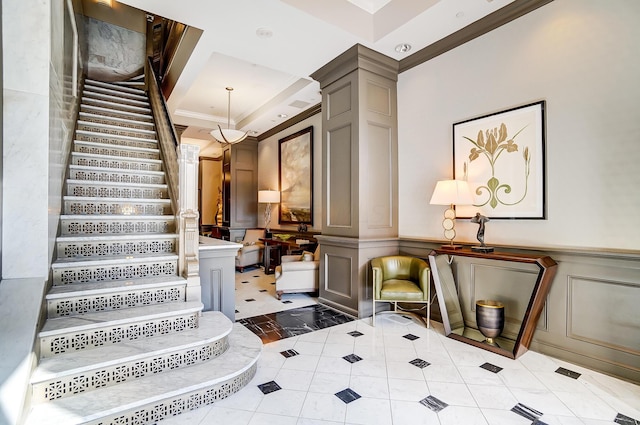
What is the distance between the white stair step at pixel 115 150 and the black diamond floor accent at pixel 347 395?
13.3ft

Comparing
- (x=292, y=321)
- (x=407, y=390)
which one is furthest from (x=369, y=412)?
(x=292, y=321)

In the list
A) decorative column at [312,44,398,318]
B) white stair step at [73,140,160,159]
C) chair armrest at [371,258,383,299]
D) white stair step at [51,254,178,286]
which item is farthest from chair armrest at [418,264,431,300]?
white stair step at [73,140,160,159]

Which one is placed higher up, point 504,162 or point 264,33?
point 264,33

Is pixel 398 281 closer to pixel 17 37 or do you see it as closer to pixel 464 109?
pixel 464 109

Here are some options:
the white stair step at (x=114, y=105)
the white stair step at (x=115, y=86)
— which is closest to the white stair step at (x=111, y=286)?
the white stair step at (x=114, y=105)

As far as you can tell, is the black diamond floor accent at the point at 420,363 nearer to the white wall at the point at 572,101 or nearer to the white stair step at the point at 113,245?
the white wall at the point at 572,101

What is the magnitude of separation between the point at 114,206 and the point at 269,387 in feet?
9.14

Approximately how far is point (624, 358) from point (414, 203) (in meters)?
2.45

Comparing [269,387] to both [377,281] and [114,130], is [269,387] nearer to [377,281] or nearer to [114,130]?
[377,281]

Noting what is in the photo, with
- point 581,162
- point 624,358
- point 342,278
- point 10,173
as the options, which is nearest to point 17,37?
point 10,173

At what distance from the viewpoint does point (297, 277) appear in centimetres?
486

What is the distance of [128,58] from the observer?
638 centimetres

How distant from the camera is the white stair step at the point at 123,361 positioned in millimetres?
1870

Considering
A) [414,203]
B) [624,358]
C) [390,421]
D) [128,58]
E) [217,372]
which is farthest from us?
[128,58]
